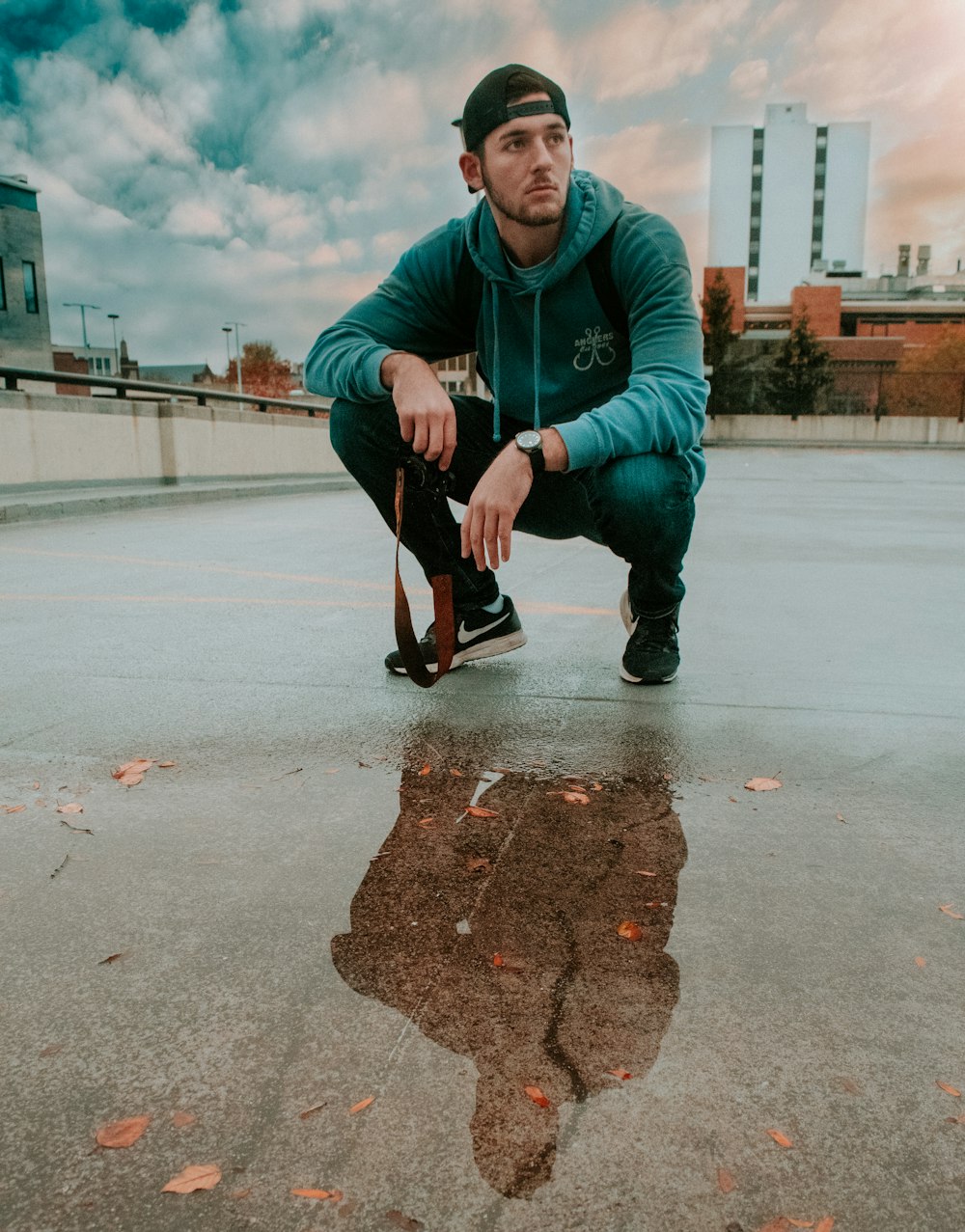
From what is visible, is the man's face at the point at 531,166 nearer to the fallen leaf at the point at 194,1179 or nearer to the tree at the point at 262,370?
the fallen leaf at the point at 194,1179

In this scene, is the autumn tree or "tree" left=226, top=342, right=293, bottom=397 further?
"tree" left=226, top=342, right=293, bottom=397

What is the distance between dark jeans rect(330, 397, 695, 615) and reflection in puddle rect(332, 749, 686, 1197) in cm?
86

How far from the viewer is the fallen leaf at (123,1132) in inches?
40.6

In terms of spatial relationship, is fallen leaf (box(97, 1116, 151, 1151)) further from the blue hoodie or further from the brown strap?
the blue hoodie

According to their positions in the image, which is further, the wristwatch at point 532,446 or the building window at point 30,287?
the building window at point 30,287

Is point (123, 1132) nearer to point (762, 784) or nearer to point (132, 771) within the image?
point (132, 771)

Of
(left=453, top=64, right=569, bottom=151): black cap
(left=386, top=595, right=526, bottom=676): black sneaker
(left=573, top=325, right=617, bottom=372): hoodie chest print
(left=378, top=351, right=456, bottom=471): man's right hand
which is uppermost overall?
(left=453, top=64, right=569, bottom=151): black cap

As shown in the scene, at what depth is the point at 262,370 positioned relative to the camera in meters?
81.3

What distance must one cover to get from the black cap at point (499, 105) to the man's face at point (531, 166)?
0.05ft

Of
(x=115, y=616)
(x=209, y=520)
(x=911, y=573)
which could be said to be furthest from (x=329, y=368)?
(x=209, y=520)

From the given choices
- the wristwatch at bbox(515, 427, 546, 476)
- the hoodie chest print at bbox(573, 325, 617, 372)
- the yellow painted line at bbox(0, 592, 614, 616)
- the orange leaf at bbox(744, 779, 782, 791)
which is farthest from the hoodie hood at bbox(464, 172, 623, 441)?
the orange leaf at bbox(744, 779, 782, 791)

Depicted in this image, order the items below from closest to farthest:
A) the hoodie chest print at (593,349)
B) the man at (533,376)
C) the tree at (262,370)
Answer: the man at (533,376) → the hoodie chest print at (593,349) → the tree at (262,370)

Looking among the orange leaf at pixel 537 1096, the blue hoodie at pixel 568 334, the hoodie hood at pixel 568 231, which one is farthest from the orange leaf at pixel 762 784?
the hoodie hood at pixel 568 231

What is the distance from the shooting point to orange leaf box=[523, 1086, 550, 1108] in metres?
1.10
